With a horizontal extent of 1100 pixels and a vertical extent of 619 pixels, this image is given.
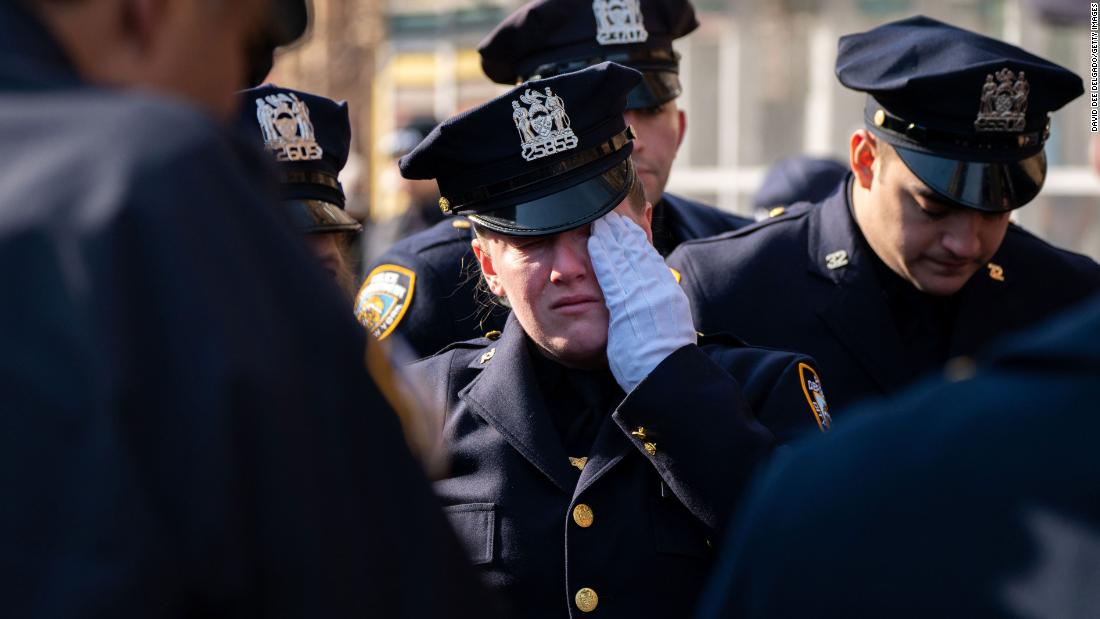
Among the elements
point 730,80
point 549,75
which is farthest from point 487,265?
point 730,80

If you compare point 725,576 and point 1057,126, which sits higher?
point 725,576

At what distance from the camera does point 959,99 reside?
3.51m

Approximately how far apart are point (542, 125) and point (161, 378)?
6.17ft

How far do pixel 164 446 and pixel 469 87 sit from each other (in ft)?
47.2

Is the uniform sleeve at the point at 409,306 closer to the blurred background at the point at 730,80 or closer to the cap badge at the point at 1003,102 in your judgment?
the cap badge at the point at 1003,102

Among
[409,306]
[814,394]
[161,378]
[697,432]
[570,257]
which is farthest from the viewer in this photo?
[409,306]

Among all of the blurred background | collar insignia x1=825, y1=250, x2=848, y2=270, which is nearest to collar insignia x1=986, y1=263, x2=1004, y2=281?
→ collar insignia x1=825, y1=250, x2=848, y2=270

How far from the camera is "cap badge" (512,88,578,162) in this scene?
2906 mm

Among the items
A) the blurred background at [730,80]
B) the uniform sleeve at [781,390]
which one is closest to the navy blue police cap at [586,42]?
the uniform sleeve at [781,390]

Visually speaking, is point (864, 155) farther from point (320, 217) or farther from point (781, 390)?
point (320, 217)

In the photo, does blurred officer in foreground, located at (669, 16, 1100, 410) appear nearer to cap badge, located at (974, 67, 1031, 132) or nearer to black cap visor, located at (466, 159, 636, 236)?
cap badge, located at (974, 67, 1031, 132)

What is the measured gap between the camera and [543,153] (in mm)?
2914

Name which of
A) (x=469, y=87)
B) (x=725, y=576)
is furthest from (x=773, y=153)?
(x=725, y=576)

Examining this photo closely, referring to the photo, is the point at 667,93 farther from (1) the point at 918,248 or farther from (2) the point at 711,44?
(2) the point at 711,44
